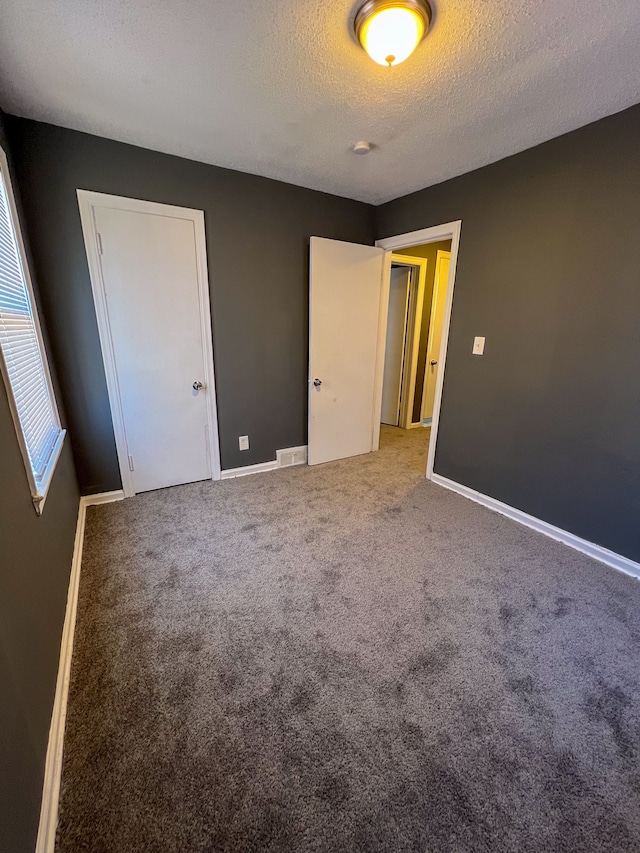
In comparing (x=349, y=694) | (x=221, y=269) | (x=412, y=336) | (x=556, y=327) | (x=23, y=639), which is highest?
(x=221, y=269)

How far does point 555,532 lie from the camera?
2.29 meters

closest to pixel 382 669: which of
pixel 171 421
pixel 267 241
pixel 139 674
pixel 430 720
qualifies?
pixel 430 720

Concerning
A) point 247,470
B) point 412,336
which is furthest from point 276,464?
point 412,336

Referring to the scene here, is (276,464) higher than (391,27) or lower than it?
lower

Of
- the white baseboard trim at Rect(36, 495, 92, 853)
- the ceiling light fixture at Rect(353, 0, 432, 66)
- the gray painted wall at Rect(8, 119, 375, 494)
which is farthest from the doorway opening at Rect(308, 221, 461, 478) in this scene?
the white baseboard trim at Rect(36, 495, 92, 853)

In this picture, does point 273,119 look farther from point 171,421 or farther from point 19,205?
point 171,421

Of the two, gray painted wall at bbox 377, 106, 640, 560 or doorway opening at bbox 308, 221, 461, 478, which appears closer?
gray painted wall at bbox 377, 106, 640, 560

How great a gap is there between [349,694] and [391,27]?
247cm

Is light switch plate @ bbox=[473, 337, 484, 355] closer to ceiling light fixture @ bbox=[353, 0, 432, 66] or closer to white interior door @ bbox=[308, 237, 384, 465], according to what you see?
white interior door @ bbox=[308, 237, 384, 465]

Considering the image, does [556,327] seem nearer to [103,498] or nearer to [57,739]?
[57,739]

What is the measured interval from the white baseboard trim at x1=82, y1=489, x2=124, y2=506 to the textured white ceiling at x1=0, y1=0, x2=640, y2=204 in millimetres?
2365

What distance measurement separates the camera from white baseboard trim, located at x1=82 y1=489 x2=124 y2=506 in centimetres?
256

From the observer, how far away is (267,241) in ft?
9.19

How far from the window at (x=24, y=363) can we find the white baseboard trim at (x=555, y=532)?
2.77 m
